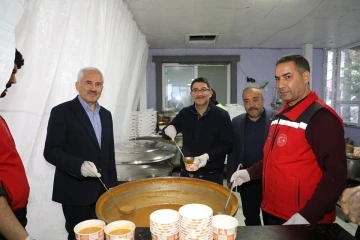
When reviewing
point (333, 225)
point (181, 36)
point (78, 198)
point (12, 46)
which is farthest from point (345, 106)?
point (12, 46)

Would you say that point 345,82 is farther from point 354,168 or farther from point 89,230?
point 89,230

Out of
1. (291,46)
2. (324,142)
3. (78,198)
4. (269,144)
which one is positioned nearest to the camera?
(324,142)

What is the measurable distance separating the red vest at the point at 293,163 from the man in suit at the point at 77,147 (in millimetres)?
1002

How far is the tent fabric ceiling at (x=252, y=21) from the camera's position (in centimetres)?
258

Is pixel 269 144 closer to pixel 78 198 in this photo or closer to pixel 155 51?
pixel 78 198

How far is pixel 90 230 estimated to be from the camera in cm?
68


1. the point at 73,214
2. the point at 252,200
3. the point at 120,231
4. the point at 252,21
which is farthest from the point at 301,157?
the point at 252,21

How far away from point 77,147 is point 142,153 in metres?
0.60

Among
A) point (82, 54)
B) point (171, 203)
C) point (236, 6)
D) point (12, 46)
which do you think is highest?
point (236, 6)

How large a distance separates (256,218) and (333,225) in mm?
1285

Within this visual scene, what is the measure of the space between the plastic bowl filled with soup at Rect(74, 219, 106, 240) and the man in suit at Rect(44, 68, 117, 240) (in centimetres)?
68

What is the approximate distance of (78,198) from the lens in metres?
1.43

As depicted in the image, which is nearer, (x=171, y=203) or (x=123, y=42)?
(x=171, y=203)

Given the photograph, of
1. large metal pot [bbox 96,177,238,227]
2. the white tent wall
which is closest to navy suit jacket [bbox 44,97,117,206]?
the white tent wall
